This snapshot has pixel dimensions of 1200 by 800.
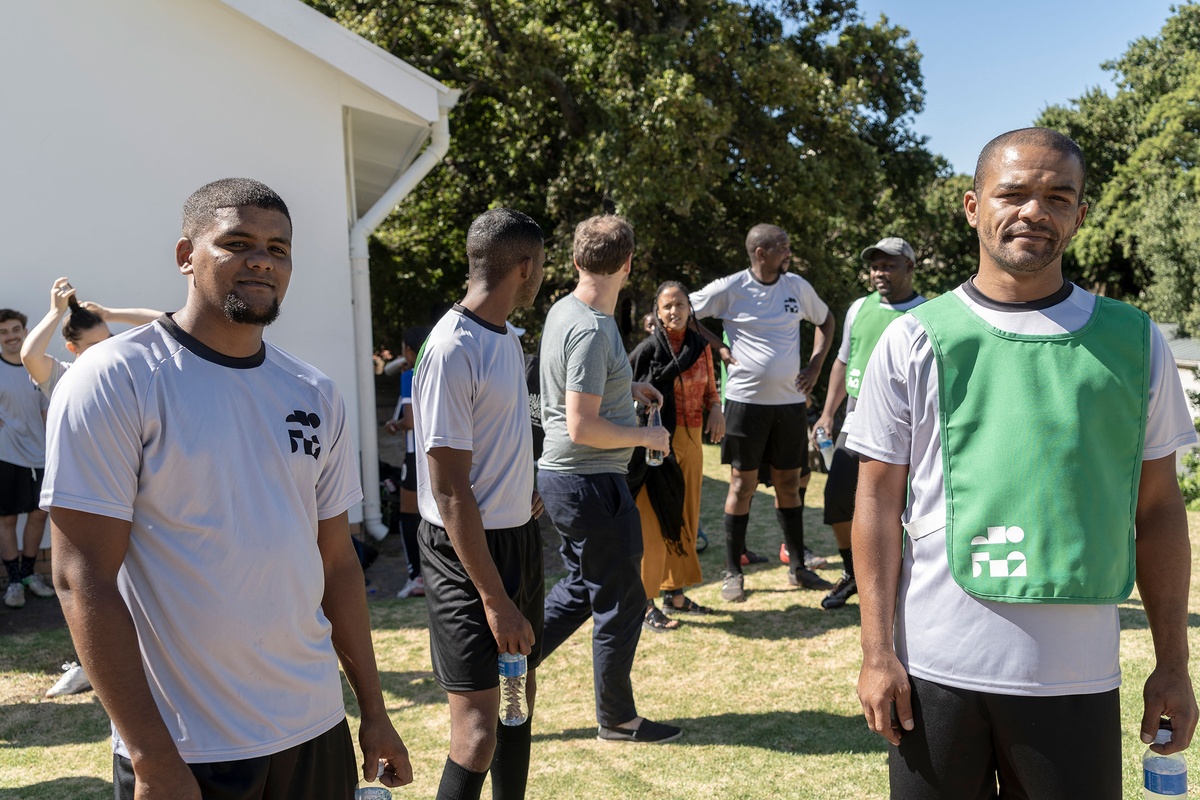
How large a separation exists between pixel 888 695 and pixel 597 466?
6.85 ft

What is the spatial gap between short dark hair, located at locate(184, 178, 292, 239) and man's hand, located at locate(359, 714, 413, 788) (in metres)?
1.18

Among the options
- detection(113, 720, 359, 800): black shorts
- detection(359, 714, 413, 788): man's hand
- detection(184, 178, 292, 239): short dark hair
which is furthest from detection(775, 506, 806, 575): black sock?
detection(184, 178, 292, 239): short dark hair

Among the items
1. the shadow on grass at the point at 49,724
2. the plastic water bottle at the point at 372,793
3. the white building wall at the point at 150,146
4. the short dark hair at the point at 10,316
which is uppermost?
the white building wall at the point at 150,146

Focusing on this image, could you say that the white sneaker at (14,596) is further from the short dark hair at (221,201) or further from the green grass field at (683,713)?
the short dark hair at (221,201)

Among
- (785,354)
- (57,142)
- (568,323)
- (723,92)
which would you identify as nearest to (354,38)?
(57,142)

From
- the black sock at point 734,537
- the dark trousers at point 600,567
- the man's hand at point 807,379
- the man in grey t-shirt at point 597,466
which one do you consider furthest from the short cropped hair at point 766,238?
the dark trousers at point 600,567

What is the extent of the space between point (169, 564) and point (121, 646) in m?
0.18

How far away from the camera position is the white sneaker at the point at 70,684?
5305mm

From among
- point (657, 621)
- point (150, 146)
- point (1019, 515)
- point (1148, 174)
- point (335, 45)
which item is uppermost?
point (1148, 174)

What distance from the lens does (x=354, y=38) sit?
786 cm

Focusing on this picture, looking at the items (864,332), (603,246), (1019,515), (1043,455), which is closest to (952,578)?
(1019,515)

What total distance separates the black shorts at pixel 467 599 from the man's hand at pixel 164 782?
1.33 meters

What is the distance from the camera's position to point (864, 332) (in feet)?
19.7

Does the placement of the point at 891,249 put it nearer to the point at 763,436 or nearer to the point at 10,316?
the point at 763,436
